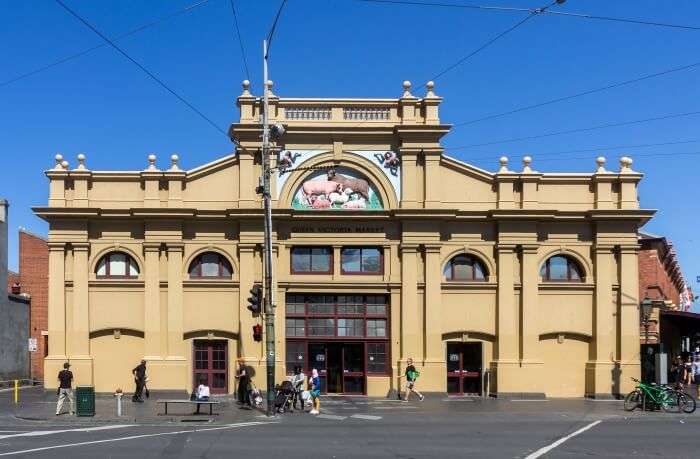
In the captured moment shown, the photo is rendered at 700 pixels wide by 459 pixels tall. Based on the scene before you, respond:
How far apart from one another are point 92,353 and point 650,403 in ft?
64.5

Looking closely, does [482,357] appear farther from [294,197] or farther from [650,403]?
[294,197]

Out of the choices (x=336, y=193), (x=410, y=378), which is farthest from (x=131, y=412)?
(x=336, y=193)

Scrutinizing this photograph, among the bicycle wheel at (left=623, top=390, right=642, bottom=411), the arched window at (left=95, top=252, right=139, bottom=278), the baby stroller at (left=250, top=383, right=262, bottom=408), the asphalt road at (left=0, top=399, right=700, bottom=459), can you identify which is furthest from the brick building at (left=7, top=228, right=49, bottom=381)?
the bicycle wheel at (left=623, top=390, right=642, bottom=411)

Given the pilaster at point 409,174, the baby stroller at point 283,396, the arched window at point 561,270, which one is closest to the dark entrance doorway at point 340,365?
the baby stroller at point 283,396


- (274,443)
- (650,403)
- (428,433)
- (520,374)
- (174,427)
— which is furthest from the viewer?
(520,374)

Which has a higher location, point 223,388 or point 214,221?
point 214,221

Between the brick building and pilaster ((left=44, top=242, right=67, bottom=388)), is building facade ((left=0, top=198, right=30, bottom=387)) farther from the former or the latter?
pilaster ((left=44, top=242, right=67, bottom=388))

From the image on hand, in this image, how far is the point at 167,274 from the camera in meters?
33.1

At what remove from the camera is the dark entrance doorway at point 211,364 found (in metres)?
33.3

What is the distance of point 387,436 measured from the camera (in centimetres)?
2059

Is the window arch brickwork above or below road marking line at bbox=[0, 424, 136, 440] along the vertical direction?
above

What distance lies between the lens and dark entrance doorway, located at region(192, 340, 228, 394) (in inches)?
1312

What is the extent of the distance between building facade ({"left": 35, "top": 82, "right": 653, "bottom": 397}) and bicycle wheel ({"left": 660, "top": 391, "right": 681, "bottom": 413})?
533 centimetres

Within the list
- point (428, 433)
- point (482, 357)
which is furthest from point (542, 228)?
point (428, 433)
